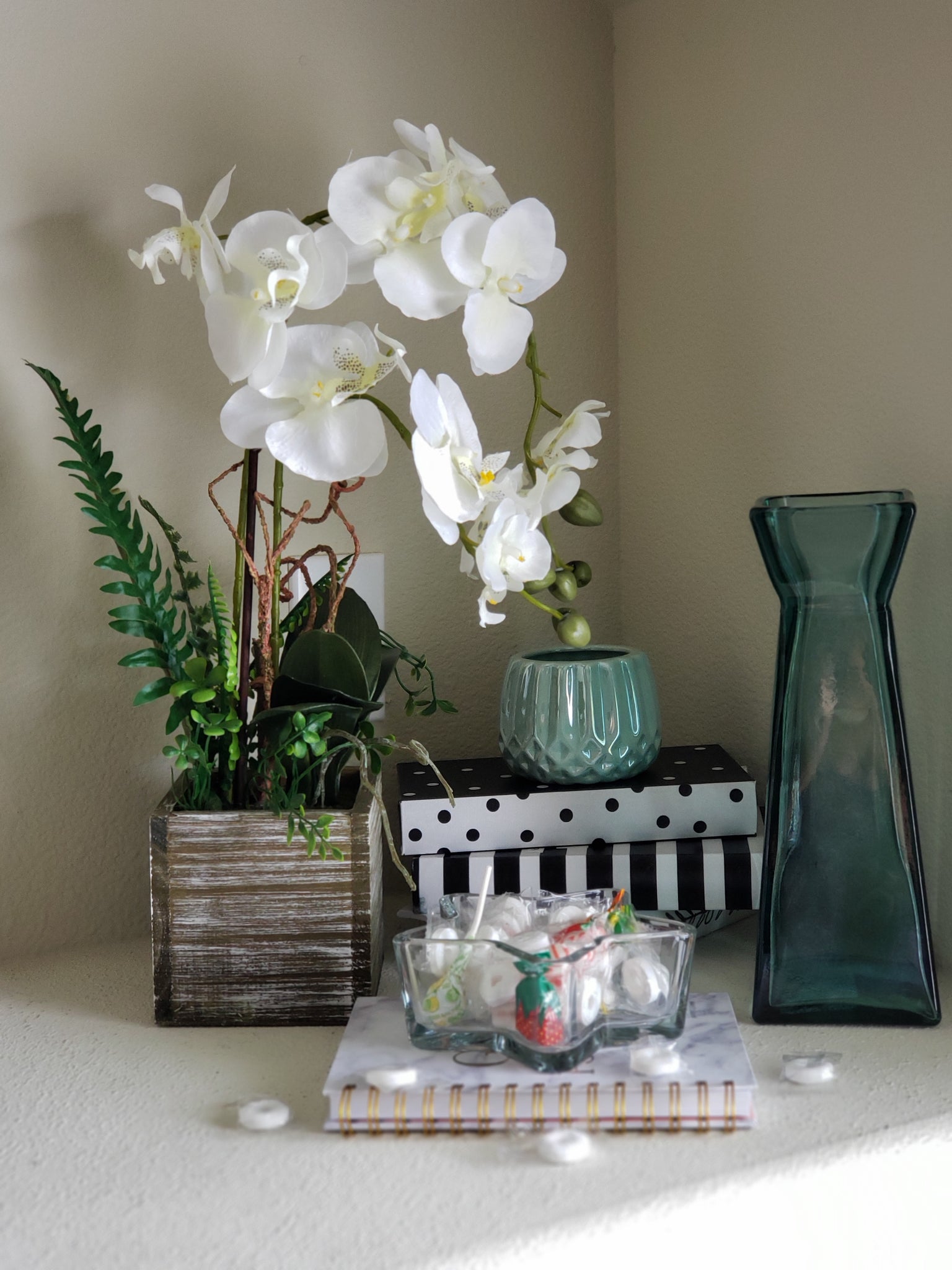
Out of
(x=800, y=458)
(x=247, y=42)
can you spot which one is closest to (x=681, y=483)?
(x=800, y=458)

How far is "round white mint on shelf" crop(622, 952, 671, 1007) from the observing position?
0.67m

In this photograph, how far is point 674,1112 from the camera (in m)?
0.62

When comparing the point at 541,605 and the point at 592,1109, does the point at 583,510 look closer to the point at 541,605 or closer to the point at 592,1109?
the point at 541,605

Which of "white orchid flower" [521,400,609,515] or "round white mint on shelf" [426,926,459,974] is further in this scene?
"white orchid flower" [521,400,609,515]

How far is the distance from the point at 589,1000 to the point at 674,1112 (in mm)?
74

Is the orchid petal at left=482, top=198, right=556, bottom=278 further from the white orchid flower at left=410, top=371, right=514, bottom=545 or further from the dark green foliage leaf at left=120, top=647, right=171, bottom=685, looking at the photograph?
the dark green foliage leaf at left=120, top=647, right=171, bottom=685

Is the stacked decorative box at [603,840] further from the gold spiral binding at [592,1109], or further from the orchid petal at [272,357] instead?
the orchid petal at [272,357]

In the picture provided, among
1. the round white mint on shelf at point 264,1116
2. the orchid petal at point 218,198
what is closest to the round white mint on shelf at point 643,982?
the round white mint on shelf at point 264,1116

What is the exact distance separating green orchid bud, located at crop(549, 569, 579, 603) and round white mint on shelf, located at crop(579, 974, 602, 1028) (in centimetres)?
32

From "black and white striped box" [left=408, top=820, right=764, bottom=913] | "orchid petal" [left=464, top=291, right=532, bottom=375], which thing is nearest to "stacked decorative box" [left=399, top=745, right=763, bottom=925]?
"black and white striped box" [left=408, top=820, right=764, bottom=913]

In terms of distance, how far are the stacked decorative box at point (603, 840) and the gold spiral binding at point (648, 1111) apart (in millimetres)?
223

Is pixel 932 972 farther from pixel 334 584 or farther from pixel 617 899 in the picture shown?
pixel 334 584

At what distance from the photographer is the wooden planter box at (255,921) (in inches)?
29.8

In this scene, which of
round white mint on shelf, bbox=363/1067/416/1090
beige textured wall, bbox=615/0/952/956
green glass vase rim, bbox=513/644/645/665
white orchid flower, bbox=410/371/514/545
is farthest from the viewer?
green glass vase rim, bbox=513/644/645/665
